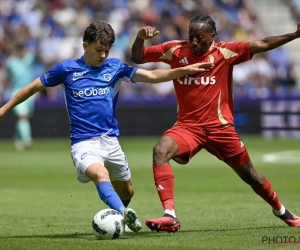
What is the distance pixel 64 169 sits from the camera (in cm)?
1811

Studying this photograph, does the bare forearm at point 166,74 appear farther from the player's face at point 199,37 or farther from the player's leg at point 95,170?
the player's leg at point 95,170

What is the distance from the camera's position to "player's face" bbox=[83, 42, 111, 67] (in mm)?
8906

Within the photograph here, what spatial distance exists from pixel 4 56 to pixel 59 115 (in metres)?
3.40

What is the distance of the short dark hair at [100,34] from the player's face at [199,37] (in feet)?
3.19

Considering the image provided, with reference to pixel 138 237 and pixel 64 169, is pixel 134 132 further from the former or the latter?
pixel 138 237

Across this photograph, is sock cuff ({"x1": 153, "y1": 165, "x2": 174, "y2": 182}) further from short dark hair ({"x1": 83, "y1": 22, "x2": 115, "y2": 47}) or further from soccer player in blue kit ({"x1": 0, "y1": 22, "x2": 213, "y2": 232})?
short dark hair ({"x1": 83, "y1": 22, "x2": 115, "y2": 47})

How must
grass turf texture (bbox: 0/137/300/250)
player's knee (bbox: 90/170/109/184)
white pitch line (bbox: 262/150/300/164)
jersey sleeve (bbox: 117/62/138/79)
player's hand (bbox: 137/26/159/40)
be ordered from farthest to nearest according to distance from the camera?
white pitch line (bbox: 262/150/300/164) → player's hand (bbox: 137/26/159/40) → jersey sleeve (bbox: 117/62/138/79) → player's knee (bbox: 90/170/109/184) → grass turf texture (bbox: 0/137/300/250)

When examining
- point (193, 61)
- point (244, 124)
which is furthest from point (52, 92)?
point (193, 61)

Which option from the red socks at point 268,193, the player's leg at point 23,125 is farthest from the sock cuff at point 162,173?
the player's leg at point 23,125

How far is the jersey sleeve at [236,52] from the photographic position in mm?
9423

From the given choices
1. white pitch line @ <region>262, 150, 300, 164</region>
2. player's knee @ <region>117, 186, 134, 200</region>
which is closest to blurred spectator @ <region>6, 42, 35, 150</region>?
white pitch line @ <region>262, 150, 300, 164</region>

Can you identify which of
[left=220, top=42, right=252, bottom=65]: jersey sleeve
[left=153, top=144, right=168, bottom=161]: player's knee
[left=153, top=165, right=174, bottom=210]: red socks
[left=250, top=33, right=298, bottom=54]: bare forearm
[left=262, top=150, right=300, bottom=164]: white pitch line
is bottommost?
[left=262, top=150, right=300, bottom=164]: white pitch line

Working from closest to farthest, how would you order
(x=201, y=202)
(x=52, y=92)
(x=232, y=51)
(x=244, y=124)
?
(x=232, y=51) < (x=201, y=202) < (x=244, y=124) < (x=52, y=92)

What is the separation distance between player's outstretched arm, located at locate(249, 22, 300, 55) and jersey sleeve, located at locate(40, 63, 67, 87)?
2056 millimetres
